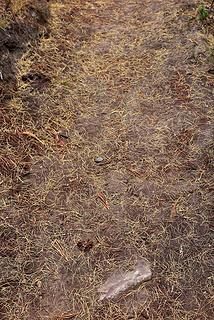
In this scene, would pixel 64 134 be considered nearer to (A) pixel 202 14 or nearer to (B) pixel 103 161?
(B) pixel 103 161

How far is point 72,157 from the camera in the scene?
10.7 ft

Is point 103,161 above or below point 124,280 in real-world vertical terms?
above

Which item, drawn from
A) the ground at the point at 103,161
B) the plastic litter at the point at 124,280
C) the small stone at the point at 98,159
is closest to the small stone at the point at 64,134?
the ground at the point at 103,161

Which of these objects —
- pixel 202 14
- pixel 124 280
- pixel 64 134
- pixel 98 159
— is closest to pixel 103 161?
pixel 98 159

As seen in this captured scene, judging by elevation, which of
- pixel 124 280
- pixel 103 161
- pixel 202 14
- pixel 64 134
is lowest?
pixel 124 280

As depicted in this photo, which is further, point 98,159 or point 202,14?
point 202,14

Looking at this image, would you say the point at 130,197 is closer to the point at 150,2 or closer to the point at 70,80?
the point at 70,80

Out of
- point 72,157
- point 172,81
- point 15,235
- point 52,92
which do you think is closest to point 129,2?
point 172,81

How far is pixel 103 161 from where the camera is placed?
323cm

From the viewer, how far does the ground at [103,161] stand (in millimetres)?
2492

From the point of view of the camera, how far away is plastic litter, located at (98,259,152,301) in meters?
2.46

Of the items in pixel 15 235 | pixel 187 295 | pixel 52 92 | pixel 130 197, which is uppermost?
pixel 52 92

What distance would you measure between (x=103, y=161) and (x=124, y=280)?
1.02m

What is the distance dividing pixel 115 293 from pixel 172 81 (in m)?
2.21
